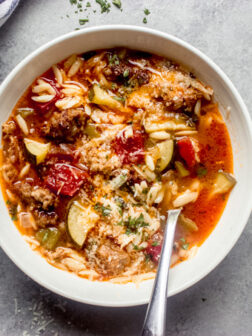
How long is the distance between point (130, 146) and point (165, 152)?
355mm

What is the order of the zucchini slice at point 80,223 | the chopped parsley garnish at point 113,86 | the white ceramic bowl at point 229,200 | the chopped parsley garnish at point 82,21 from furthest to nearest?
the chopped parsley garnish at point 82,21 < the chopped parsley garnish at point 113,86 < the zucchini slice at point 80,223 < the white ceramic bowl at point 229,200

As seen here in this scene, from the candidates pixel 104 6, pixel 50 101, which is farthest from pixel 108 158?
pixel 104 6

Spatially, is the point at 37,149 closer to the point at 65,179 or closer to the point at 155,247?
the point at 65,179

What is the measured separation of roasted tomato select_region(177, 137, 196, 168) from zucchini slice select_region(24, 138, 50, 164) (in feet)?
4.37

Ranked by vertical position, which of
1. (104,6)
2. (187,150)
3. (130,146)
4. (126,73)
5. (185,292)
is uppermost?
(104,6)

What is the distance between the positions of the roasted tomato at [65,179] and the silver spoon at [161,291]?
959 millimetres

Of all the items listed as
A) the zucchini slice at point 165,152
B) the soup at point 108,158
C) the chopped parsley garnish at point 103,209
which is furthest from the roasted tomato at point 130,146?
the chopped parsley garnish at point 103,209

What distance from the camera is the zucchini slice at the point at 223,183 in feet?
13.5

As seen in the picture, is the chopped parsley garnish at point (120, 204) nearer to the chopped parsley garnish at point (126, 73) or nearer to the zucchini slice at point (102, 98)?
the zucchini slice at point (102, 98)

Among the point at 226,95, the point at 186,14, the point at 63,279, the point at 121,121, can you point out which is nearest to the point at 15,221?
the point at 63,279

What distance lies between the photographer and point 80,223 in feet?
13.0

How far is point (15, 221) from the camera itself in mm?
4074

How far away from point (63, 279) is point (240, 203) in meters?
1.92

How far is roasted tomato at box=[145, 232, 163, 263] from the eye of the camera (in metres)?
4.04
